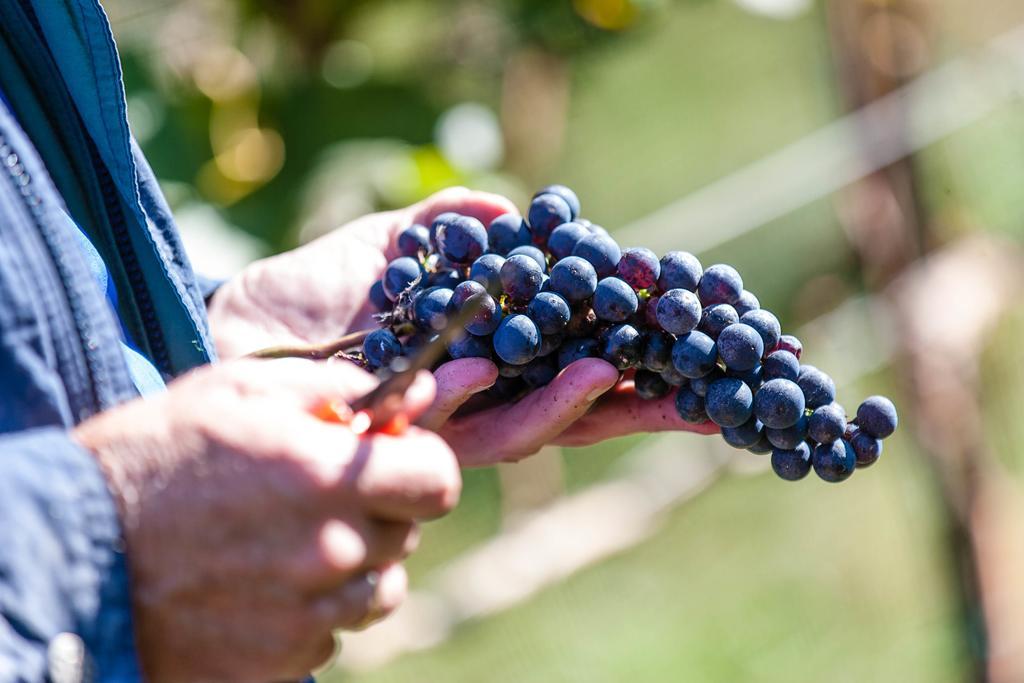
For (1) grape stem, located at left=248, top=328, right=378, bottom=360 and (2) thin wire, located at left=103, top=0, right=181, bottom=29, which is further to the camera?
(2) thin wire, located at left=103, top=0, right=181, bottom=29

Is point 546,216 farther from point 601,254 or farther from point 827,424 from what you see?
point 827,424

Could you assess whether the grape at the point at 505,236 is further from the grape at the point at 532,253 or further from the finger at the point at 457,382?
the finger at the point at 457,382

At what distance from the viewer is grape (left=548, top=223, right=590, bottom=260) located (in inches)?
54.0

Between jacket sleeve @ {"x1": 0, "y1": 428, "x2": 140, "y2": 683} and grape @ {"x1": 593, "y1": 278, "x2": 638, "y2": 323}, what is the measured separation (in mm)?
658

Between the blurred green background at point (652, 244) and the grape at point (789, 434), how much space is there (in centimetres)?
171

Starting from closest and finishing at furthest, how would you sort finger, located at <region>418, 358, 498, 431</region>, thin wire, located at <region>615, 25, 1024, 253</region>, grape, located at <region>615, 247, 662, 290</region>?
1. finger, located at <region>418, 358, 498, 431</region>
2. grape, located at <region>615, 247, 662, 290</region>
3. thin wire, located at <region>615, 25, 1024, 253</region>

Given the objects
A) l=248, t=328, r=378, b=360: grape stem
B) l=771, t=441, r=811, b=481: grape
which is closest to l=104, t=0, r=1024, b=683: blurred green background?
l=248, t=328, r=378, b=360: grape stem

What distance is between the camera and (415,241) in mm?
1496

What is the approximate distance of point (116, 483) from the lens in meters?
0.87

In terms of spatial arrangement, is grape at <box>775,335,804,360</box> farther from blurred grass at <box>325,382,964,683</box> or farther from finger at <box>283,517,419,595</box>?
blurred grass at <box>325,382,964,683</box>

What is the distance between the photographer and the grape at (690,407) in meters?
1.31

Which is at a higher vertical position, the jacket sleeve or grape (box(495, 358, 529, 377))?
grape (box(495, 358, 529, 377))

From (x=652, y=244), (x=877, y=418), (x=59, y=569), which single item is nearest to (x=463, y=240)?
(x=877, y=418)

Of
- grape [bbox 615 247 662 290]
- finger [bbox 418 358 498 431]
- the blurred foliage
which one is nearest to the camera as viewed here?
finger [bbox 418 358 498 431]
